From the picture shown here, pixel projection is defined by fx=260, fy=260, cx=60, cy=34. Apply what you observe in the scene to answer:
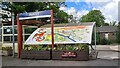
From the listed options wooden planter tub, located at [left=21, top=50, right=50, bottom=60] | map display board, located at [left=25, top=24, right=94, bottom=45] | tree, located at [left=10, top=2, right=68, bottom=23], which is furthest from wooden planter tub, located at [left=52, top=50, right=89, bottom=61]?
tree, located at [left=10, top=2, right=68, bottom=23]

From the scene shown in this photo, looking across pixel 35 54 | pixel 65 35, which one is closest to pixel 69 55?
pixel 35 54

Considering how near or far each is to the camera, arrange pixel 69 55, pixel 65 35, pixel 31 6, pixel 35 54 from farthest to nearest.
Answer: pixel 31 6, pixel 65 35, pixel 35 54, pixel 69 55

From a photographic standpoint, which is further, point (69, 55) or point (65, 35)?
point (65, 35)

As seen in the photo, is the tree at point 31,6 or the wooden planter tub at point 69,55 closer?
the wooden planter tub at point 69,55

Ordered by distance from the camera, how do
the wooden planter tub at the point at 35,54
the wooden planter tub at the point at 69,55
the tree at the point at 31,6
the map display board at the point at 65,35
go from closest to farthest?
the wooden planter tub at the point at 69,55 < the wooden planter tub at the point at 35,54 < the map display board at the point at 65,35 < the tree at the point at 31,6

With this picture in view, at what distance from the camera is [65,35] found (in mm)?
16750

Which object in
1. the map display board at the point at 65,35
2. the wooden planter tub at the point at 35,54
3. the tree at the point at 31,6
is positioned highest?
the tree at the point at 31,6

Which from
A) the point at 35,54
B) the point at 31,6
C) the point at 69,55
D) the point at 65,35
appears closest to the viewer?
the point at 69,55

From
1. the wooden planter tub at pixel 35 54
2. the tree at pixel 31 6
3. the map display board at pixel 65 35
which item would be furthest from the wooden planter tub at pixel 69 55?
the tree at pixel 31 6

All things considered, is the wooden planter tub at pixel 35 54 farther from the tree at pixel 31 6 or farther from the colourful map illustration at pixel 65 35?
the tree at pixel 31 6

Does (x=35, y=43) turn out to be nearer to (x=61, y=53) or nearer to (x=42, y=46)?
(x=42, y=46)

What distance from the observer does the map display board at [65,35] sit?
632 inches

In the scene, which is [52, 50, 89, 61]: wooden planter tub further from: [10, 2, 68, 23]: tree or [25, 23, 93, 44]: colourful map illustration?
[10, 2, 68, 23]: tree

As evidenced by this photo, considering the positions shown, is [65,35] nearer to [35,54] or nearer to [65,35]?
[65,35]
